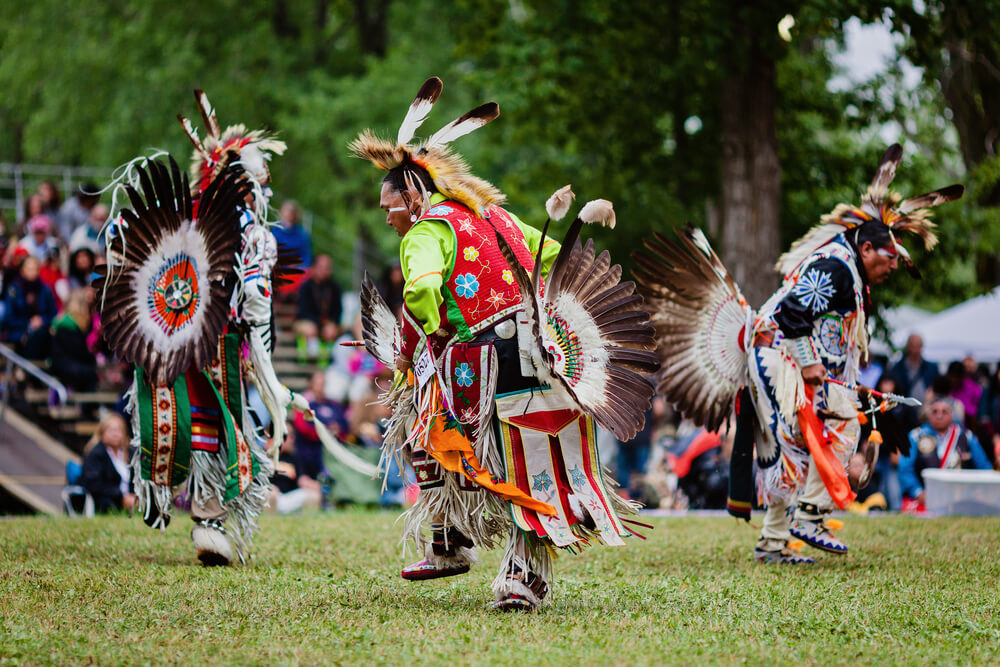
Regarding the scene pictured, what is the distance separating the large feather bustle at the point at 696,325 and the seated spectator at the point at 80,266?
719 centimetres

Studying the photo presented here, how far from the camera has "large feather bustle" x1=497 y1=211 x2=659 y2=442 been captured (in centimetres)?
441

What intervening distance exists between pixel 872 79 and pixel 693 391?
7.86 m

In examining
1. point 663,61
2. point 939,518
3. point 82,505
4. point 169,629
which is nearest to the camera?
point 169,629

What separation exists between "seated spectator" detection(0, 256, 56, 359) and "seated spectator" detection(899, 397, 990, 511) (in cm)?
822

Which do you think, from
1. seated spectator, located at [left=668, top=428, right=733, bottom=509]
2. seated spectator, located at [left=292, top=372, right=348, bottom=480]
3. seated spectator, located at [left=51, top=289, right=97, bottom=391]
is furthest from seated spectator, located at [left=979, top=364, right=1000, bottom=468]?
seated spectator, located at [left=51, top=289, right=97, bottom=391]

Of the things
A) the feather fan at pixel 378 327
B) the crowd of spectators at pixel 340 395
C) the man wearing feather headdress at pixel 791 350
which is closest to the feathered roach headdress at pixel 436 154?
the feather fan at pixel 378 327

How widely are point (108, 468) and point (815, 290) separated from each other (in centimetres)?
546

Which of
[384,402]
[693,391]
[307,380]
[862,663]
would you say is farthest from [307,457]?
[862,663]

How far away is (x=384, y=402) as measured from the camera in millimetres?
4859

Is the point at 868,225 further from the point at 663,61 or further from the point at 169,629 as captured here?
the point at 663,61

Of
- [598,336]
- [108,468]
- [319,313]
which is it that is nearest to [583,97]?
[319,313]

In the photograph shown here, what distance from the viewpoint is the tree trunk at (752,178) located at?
10375 millimetres

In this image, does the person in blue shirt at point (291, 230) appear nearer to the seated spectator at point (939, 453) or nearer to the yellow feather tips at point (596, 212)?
the seated spectator at point (939, 453)

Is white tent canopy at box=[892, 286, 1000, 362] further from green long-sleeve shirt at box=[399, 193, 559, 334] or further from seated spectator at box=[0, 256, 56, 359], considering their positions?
green long-sleeve shirt at box=[399, 193, 559, 334]
